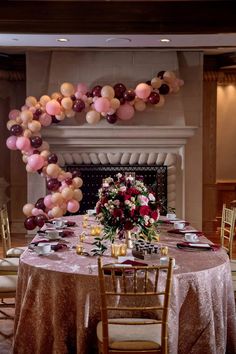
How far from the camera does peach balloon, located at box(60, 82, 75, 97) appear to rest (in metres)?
7.10

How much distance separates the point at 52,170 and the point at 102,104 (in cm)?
108

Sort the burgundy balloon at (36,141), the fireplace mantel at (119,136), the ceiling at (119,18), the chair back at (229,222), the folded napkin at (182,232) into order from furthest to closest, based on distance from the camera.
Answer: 1. the fireplace mantel at (119,136)
2. the burgundy balloon at (36,141)
3. the ceiling at (119,18)
4. the chair back at (229,222)
5. the folded napkin at (182,232)

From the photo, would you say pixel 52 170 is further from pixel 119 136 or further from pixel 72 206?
pixel 119 136

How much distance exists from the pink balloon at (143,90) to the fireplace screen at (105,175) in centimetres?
111

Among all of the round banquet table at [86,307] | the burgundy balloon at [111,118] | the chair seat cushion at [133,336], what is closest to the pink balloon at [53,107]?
the burgundy balloon at [111,118]

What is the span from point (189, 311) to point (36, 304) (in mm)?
913

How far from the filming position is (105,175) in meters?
7.84

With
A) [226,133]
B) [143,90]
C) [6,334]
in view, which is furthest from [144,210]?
[226,133]

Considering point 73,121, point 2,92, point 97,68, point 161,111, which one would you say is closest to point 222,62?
point 161,111

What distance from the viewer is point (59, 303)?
3090 millimetres

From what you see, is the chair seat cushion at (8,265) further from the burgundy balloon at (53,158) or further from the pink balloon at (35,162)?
the burgundy balloon at (53,158)

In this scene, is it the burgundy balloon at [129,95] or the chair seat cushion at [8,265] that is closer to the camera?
the chair seat cushion at [8,265]

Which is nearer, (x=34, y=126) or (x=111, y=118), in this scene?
(x=34, y=126)

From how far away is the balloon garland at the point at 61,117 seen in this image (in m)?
6.97
